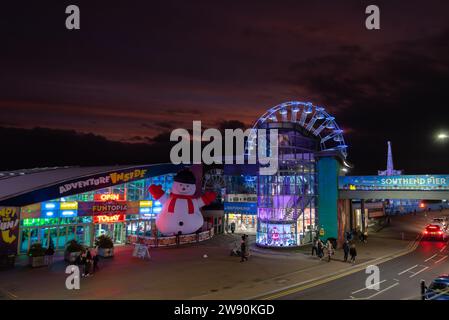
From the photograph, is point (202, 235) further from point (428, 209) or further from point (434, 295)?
point (428, 209)

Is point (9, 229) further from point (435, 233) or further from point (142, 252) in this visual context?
point (435, 233)

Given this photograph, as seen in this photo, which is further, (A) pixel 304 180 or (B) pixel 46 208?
(A) pixel 304 180

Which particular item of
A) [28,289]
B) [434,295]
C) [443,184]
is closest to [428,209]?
[443,184]

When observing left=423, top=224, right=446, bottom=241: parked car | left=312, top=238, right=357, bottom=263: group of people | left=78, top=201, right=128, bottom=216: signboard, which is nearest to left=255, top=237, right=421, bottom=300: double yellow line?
left=312, top=238, right=357, bottom=263: group of people

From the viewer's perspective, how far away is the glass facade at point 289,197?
103 ft

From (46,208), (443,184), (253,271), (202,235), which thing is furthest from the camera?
(202,235)

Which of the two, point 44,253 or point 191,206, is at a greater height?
point 191,206

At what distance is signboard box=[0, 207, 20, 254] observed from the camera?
2270 cm

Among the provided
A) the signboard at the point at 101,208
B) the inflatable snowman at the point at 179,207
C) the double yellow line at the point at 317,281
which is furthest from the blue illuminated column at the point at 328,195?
the signboard at the point at 101,208

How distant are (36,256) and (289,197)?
1974 centimetres

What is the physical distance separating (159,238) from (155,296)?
1486 centimetres

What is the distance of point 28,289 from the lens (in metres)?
17.5

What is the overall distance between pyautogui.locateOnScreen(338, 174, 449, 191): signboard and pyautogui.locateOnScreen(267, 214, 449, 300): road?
5866mm

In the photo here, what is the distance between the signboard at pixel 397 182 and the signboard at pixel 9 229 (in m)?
25.2
